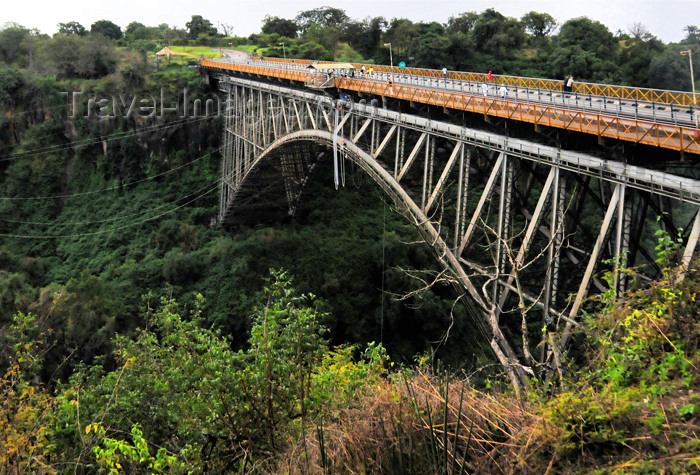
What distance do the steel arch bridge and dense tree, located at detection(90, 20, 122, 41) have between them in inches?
2036

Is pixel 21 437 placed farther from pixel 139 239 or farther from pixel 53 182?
pixel 53 182

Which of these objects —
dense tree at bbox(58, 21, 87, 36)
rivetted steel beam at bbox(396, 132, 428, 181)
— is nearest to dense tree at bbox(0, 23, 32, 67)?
dense tree at bbox(58, 21, 87, 36)

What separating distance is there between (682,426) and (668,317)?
2093mm

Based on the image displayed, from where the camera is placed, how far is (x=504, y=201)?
1255 centimetres

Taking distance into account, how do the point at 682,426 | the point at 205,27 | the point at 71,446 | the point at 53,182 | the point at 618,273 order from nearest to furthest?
the point at 682,426
the point at 618,273
the point at 71,446
the point at 53,182
the point at 205,27

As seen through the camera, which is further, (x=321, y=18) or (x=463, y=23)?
(x=321, y=18)

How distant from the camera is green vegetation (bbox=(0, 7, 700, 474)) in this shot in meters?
6.29

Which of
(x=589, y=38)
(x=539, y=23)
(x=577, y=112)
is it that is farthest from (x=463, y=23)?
(x=577, y=112)

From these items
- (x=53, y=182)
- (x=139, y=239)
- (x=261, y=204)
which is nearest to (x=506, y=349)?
(x=261, y=204)

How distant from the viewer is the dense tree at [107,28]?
248 ft

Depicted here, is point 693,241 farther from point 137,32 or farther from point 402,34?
point 137,32

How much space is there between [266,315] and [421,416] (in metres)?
2.90

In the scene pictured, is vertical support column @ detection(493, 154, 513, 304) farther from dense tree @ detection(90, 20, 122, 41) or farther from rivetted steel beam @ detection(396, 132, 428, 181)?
dense tree @ detection(90, 20, 122, 41)

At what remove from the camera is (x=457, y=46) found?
55.2 m
